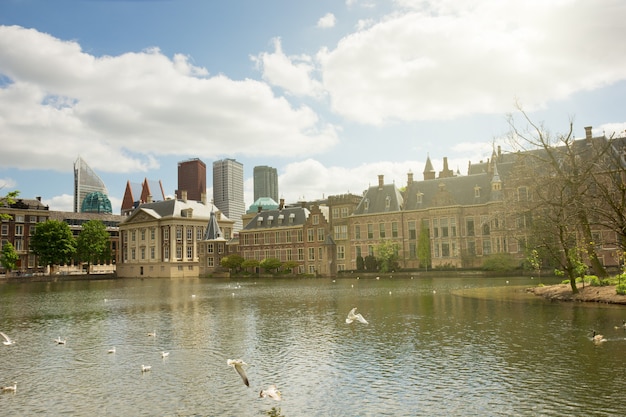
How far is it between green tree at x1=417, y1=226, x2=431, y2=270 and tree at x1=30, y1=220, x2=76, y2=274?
71.9 meters

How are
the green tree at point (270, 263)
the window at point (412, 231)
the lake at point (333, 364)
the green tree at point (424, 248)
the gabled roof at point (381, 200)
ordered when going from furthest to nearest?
the green tree at point (270, 263), the gabled roof at point (381, 200), the window at point (412, 231), the green tree at point (424, 248), the lake at point (333, 364)

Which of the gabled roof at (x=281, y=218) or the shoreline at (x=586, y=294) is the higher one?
the gabled roof at (x=281, y=218)

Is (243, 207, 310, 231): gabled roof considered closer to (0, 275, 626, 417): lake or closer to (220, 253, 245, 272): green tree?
(220, 253, 245, 272): green tree

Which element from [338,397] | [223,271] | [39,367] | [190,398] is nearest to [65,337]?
[39,367]

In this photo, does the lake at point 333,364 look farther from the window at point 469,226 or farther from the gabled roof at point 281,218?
the gabled roof at point 281,218

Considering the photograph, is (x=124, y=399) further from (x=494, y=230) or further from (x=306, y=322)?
(x=494, y=230)

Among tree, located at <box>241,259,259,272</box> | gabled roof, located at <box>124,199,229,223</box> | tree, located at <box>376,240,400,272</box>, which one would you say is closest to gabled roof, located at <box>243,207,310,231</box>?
tree, located at <box>241,259,259,272</box>

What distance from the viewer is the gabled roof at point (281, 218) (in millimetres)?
94750

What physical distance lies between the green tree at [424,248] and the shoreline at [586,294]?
4111 centimetres

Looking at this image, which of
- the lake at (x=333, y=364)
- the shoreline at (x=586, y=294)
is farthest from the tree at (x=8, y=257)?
the shoreline at (x=586, y=294)

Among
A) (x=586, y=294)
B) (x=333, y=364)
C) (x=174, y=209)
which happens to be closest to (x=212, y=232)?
(x=174, y=209)

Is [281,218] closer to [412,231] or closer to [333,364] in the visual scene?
[412,231]

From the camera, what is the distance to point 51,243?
345 feet

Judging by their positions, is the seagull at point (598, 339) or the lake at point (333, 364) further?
the seagull at point (598, 339)
